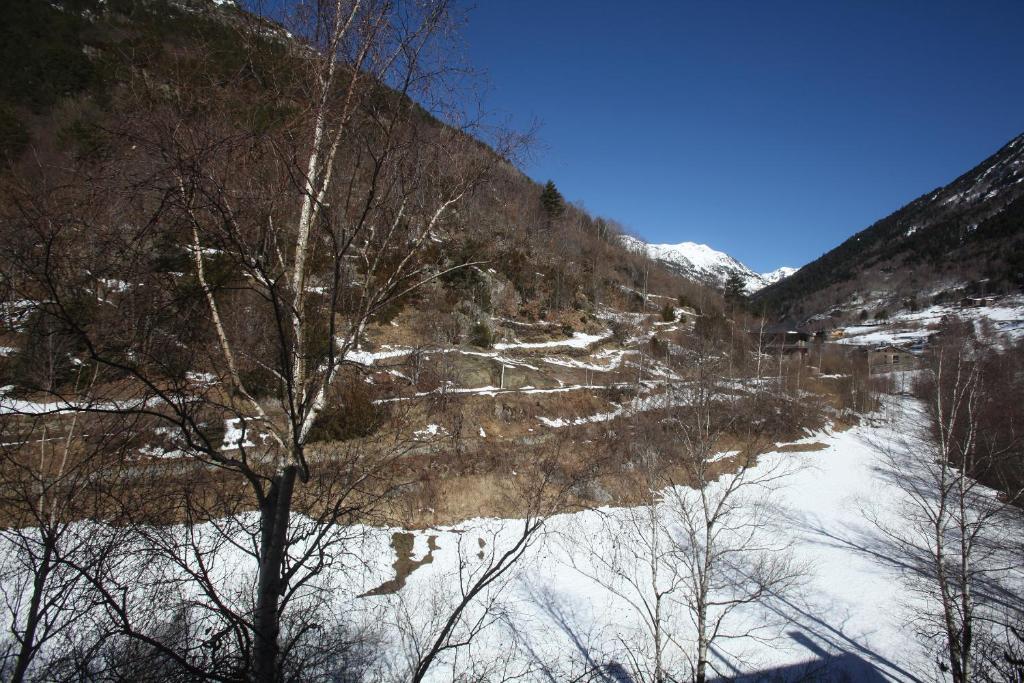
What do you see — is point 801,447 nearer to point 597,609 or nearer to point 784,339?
point 597,609

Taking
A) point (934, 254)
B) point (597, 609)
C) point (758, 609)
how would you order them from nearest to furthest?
point (597, 609)
point (758, 609)
point (934, 254)

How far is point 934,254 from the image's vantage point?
10069 cm

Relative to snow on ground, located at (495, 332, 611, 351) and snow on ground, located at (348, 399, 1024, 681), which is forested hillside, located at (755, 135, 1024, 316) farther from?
snow on ground, located at (348, 399, 1024, 681)

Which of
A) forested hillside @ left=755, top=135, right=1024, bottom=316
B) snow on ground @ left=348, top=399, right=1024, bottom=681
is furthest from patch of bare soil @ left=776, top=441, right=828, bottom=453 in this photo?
forested hillside @ left=755, top=135, right=1024, bottom=316

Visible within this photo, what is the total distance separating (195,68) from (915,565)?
21.8m

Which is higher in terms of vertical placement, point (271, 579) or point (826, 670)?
point (271, 579)

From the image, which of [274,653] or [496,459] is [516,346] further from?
[274,653]

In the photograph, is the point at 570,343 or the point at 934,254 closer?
the point at 570,343

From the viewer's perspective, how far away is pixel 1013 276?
73875mm

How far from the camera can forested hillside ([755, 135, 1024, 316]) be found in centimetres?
8381

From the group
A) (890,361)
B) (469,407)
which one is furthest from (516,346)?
(890,361)

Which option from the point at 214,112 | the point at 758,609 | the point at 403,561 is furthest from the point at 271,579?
the point at 758,609

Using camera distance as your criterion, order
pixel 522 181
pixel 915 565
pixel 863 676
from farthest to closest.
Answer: pixel 915 565 < pixel 863 676 < pixel 522 181

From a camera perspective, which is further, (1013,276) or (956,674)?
(1013,276)
